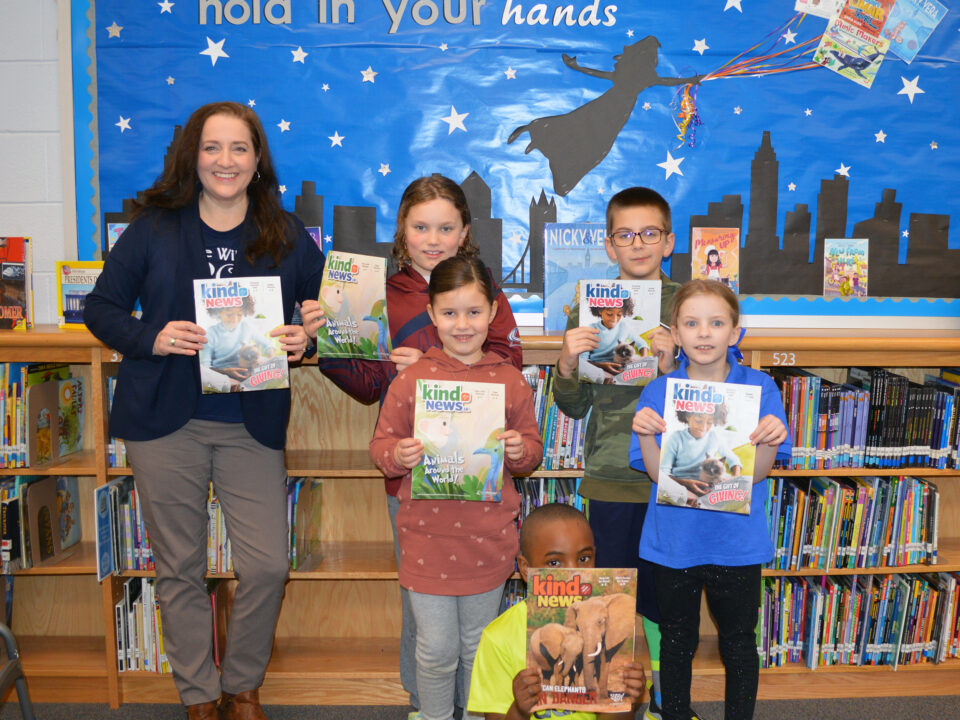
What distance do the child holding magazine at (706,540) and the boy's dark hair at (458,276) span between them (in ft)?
1.76

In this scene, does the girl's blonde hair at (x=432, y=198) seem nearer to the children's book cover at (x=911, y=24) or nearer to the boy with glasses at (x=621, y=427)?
the boy with glasses at (x=621, y=427)

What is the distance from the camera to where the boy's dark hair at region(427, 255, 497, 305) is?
6.40 ft

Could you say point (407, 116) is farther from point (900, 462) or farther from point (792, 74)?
point (900, 462)

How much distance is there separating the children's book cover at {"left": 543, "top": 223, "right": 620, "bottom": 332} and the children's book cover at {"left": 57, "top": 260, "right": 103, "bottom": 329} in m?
1.70

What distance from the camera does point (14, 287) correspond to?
108 inches

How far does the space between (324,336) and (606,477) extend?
0.96 meters

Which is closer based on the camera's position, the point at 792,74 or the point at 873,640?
the point at 873,640

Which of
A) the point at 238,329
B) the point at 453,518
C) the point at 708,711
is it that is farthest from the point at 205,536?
the point at 708,711

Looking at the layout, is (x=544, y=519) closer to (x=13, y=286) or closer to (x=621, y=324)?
(x=621, y=324)

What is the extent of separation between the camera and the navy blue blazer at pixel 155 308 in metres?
2.19

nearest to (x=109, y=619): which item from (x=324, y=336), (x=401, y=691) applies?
(x=401, y=691)

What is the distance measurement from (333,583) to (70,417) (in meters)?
1.24

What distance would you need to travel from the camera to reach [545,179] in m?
2.96

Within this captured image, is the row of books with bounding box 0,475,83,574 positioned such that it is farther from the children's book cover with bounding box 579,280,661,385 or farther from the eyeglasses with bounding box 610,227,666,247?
the eyeglasses with bounding box 610,227,666,247
